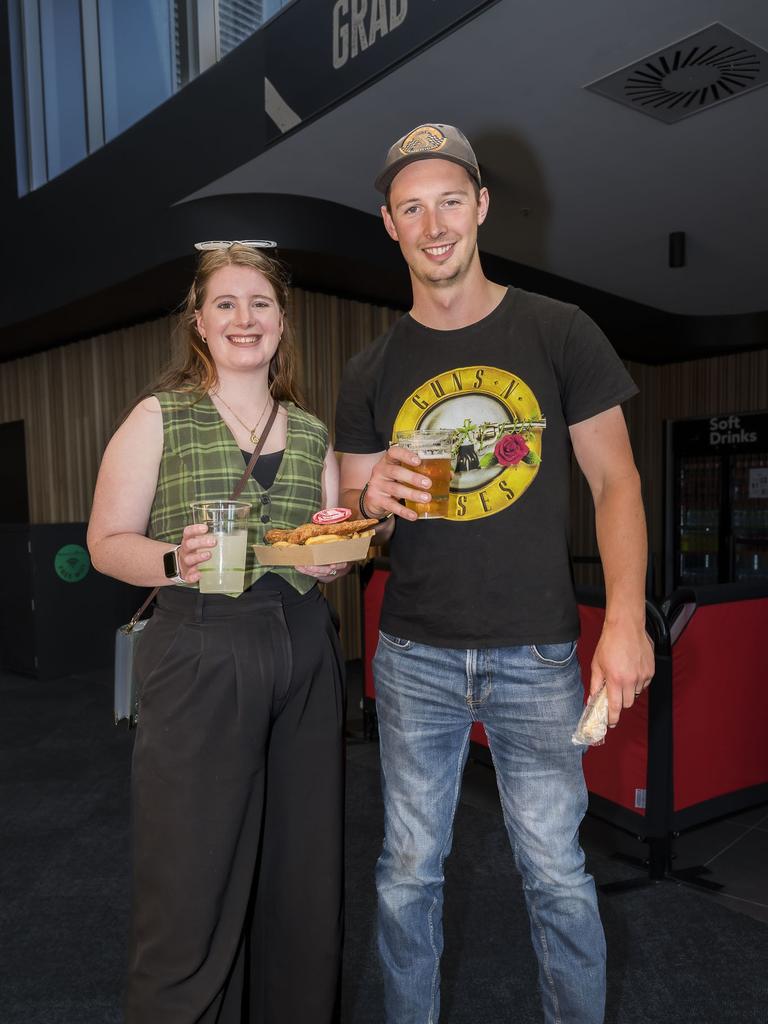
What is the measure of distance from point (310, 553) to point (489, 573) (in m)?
0.36

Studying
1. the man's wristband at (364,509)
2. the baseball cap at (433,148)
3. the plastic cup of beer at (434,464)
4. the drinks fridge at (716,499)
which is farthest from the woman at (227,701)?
the drinks fridge at (716,499)

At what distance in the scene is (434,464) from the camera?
1348mm

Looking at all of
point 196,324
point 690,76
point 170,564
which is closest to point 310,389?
point 690,76

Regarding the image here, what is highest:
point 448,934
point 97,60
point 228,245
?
point 97,60

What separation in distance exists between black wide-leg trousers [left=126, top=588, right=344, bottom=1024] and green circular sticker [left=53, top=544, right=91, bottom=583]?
16.5 feet

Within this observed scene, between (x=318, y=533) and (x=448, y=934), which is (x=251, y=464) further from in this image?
(x=448, y=934)

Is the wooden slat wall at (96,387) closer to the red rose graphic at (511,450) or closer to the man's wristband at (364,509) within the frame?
the man's wristband at (364,509)

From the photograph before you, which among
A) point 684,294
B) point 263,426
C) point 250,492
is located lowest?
point 250,492

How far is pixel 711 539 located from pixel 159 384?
809 centimetres

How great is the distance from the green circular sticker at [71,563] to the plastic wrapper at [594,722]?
5551 millimetres

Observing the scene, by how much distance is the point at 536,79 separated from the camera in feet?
11.7

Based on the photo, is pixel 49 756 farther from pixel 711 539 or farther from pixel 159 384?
pixel 711 539

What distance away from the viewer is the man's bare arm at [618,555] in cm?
128

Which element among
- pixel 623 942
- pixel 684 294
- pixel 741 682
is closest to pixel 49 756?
pixel 623 942
